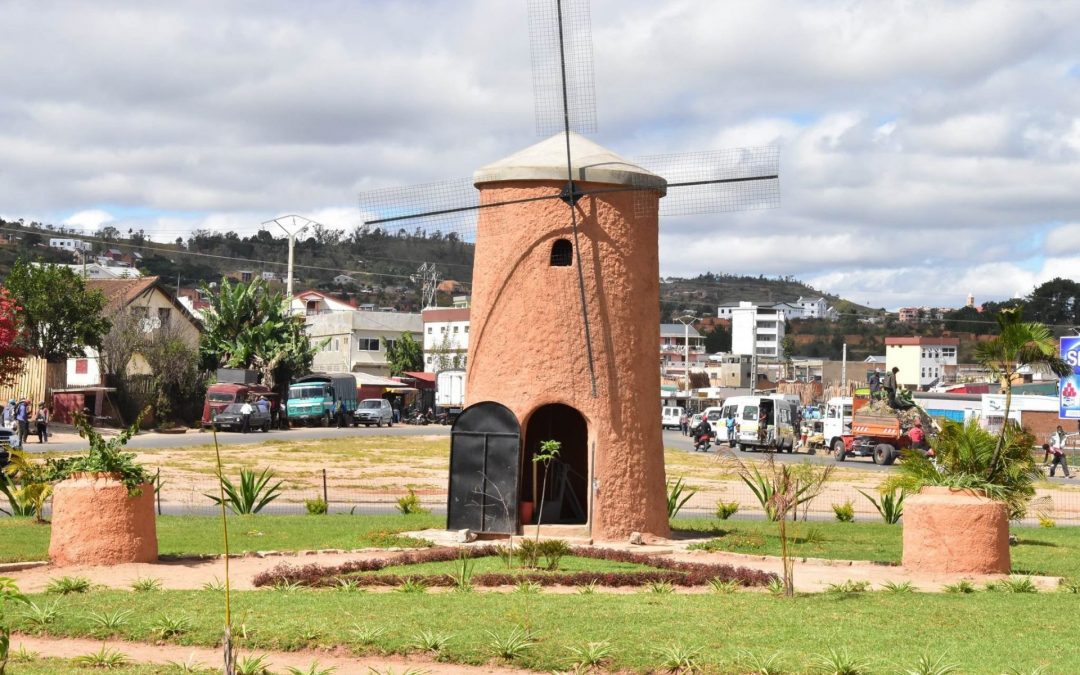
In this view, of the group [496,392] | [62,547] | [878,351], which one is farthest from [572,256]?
[878,351]

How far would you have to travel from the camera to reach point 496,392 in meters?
19.0

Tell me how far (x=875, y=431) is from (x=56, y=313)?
33004 mm

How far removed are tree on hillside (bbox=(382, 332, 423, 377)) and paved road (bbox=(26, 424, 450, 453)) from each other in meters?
31.2

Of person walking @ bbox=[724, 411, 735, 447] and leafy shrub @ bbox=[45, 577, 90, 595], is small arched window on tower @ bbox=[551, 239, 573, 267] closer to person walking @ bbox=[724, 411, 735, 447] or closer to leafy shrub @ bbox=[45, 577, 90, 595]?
leafy shrub @ bbox=[45, 577, 90, 595]

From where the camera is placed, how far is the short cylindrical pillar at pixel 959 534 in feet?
49.7

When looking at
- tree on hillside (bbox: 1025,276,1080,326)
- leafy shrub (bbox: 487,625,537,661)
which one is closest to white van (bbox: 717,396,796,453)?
leafy shrub (bbox: 487,625,537,661)

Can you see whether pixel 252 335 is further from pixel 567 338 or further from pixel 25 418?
pixel 567 338

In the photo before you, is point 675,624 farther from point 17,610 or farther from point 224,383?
point 224,383

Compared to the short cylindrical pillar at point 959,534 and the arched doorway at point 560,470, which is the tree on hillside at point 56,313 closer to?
the arched doorway at point 560,470

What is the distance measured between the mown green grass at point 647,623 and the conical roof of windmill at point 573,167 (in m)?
7.86

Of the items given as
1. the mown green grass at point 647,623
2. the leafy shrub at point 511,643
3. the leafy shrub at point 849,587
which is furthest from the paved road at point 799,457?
the leafy shrub at point 511,643

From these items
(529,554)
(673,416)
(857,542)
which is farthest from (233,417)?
(529,554)

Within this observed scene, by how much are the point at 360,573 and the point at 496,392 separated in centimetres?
511

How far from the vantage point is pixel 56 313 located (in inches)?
2061
